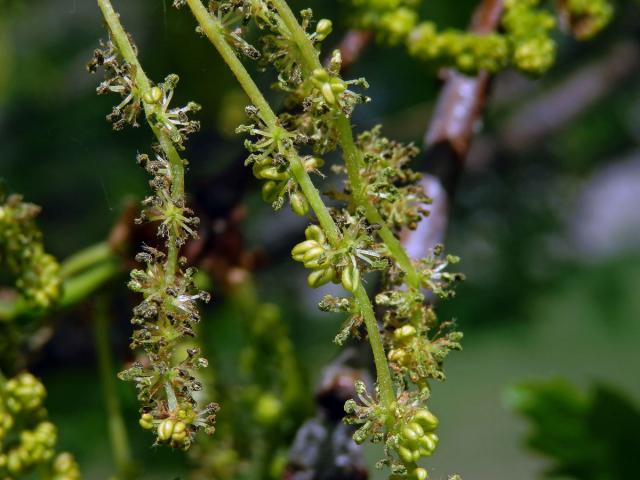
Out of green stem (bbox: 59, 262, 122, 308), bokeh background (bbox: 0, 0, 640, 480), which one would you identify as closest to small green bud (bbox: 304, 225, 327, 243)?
green stem (bbox: 59, 262, 122, 308)

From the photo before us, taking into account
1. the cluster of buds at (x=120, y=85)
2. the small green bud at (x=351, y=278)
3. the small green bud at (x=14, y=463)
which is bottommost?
the small green bud at (x=351, y=278)

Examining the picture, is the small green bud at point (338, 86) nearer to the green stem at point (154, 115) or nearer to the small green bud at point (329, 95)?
the small green bud at point (329, 95)

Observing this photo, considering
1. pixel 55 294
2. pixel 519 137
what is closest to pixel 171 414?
pixel 55 294

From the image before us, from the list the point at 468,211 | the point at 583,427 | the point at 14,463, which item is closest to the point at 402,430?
the point at 14,463

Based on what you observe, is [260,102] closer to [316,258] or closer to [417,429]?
[316,258]

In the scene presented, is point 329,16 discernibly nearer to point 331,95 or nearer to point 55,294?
point 55,294

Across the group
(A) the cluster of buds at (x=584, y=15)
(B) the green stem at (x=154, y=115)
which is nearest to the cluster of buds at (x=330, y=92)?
(B) the green stem at (x=154, y=115)
